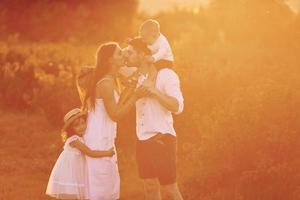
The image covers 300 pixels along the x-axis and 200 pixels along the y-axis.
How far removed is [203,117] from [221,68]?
125cm

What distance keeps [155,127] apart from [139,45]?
76 cm

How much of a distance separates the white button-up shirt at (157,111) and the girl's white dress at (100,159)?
0.97 feet

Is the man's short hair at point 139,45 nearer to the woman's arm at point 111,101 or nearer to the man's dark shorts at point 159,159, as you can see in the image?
the woman's arm at point 111,101

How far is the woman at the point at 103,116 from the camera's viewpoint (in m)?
7.21

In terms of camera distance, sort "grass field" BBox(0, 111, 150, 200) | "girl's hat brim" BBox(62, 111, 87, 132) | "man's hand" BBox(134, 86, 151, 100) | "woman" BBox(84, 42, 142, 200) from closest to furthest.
Result: "man's hand" BBox(134, 86, 151, 100) < "woman" BBox(84, 42, 142, 200) < "girl's hat brim" BBox(62, 111, 87, 132) < "grass field" BBox(0, 111, 150, 200)

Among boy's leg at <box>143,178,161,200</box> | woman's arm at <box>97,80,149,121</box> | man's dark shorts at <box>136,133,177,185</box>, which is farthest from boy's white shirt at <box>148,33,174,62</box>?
boy's leg at <box>143,178,161,200</box>

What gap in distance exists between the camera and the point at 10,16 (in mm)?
42719

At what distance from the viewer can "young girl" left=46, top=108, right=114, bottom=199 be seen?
7.64m

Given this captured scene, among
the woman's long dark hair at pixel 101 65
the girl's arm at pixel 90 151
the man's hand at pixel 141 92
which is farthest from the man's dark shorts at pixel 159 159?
the woman's long dark hair at pixel 101 65

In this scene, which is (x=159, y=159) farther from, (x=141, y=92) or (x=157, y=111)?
(x=141, y=92)

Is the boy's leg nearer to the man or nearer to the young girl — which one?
the man

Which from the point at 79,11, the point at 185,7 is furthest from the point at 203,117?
the point at 185,7

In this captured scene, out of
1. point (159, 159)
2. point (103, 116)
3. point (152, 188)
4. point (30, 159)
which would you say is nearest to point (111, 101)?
point (103, 116)

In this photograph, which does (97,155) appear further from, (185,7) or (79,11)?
(185,7)
